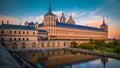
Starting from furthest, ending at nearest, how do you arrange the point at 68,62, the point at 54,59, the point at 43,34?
1. the point at 43,34
2. the point at 54,59
3. the point at 68,62

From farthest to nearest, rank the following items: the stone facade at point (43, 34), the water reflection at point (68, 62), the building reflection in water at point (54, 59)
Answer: the stone facade at point (43, 34), the building reflection in water at point (54, 59), the water reflection at point (68, 62)

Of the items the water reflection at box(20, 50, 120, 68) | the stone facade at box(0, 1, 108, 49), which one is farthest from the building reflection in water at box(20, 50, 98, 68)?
the stone facade at box(0, 1, 108, 49)

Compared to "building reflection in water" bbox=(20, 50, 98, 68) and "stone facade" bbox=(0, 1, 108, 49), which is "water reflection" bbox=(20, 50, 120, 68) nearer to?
"building reflection in water" bbox=(20, 50, 98, 68)

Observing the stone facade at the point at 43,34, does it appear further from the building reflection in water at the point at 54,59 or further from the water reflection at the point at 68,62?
the water reflection at the point at 68,62

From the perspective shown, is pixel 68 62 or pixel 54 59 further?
pixel 54 59

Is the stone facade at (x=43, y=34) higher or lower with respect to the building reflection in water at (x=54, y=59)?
higher

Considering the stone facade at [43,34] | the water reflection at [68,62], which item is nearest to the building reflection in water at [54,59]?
the water reflection at [68,62]

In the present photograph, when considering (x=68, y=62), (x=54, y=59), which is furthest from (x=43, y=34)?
(x=68, y=62)

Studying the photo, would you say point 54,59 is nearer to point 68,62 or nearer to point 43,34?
point 68,62

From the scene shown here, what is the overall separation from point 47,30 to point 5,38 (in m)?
13.3

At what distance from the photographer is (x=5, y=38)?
30.5 metres

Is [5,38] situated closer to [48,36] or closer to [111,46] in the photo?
[48,36]

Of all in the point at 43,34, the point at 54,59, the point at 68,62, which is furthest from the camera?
the point at 43,34

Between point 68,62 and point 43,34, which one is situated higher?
point 43,34
